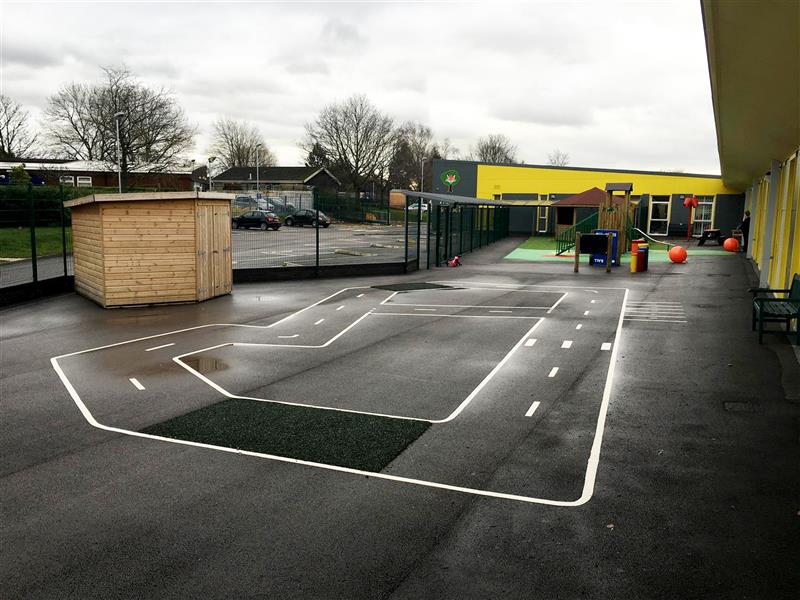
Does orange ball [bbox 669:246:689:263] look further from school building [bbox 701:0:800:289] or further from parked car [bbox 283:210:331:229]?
parked car [bbox 283:210:331:229]

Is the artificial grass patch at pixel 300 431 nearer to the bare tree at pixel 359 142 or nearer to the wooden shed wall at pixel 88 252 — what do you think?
the wooden shed wall at pixel 88 252

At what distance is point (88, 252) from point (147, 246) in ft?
6.29

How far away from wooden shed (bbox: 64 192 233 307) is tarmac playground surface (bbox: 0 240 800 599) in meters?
2.64

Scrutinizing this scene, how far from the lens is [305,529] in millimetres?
5180

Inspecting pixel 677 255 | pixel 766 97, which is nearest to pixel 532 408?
pixel 766 97

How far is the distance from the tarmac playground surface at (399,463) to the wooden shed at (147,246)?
2.64m

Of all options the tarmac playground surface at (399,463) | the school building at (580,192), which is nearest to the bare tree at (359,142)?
the school building at (580,192)

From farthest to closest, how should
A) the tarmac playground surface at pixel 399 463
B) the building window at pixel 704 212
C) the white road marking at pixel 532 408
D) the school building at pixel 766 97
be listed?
the building window at pixel 704 212
the white road marking at pixel 532 408
the school building at pixel 766 97
the tarmac playground surface at pixel 399 463

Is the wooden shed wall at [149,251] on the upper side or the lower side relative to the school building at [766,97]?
lower

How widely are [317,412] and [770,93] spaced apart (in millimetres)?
7445

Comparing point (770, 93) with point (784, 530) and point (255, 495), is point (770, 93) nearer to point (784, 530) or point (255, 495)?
point (784, 530)

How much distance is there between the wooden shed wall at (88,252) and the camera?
1545 cm

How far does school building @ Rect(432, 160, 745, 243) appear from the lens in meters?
43.0

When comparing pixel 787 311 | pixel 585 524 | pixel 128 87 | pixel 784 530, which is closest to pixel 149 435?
pixel 585 524
